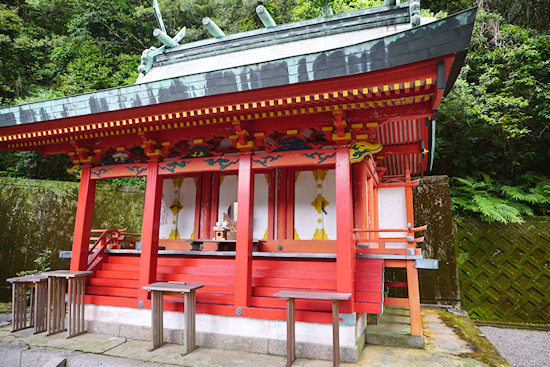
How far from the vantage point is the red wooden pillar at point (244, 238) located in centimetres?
467

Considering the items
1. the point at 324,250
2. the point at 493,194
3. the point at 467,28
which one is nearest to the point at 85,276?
the point at 324,250

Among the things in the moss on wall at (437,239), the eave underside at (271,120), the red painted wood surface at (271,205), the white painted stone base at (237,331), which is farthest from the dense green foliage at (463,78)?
the white painted stone base at (237,331)

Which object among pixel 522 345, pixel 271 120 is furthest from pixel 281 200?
pixel 522 345

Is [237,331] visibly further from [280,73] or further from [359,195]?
[280,73]

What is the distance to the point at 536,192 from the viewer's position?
10.2m

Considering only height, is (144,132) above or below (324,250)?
above

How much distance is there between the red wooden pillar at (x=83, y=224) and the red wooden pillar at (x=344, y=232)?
4549 mm

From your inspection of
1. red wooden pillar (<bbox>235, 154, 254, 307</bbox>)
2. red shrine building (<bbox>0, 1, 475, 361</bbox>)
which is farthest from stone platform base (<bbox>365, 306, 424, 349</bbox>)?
red wooden pillar (<bbox>235, 154, 254, 307</bbox>)

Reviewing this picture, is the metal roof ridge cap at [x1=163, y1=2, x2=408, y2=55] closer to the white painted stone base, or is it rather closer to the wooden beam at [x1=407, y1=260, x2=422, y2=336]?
the wooden beam at [x1=407, y1=260, x2=422, y2=336]

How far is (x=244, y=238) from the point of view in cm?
486

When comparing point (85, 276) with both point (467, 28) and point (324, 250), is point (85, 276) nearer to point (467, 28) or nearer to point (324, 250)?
point (324, 250)

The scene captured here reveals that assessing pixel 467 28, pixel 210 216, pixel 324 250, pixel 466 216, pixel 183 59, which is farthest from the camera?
pixel 466 216

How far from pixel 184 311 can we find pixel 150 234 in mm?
1528

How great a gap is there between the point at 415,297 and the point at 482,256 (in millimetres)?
5845
